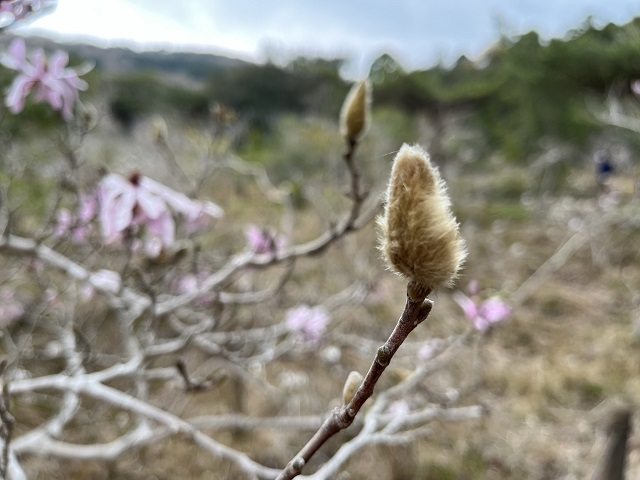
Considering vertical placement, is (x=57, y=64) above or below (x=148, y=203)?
above

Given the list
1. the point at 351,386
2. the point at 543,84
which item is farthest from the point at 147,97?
the point at 351,386

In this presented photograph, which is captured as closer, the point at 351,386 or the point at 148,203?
the point at 351,386

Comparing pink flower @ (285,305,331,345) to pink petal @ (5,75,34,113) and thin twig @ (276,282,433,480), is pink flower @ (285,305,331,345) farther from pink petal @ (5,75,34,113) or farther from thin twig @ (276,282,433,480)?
thin twig @ (276,282,433,480)

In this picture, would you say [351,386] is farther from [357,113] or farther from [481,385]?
[481,385]

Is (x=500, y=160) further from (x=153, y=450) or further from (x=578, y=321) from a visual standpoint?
(x=153, y=450)

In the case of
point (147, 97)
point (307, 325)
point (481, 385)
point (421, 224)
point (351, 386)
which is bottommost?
point (481, 385)

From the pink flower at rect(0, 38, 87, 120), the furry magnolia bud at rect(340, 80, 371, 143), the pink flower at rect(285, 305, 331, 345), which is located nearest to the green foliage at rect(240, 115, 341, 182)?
the pink flower at rect(285, 305, 331, 345)
